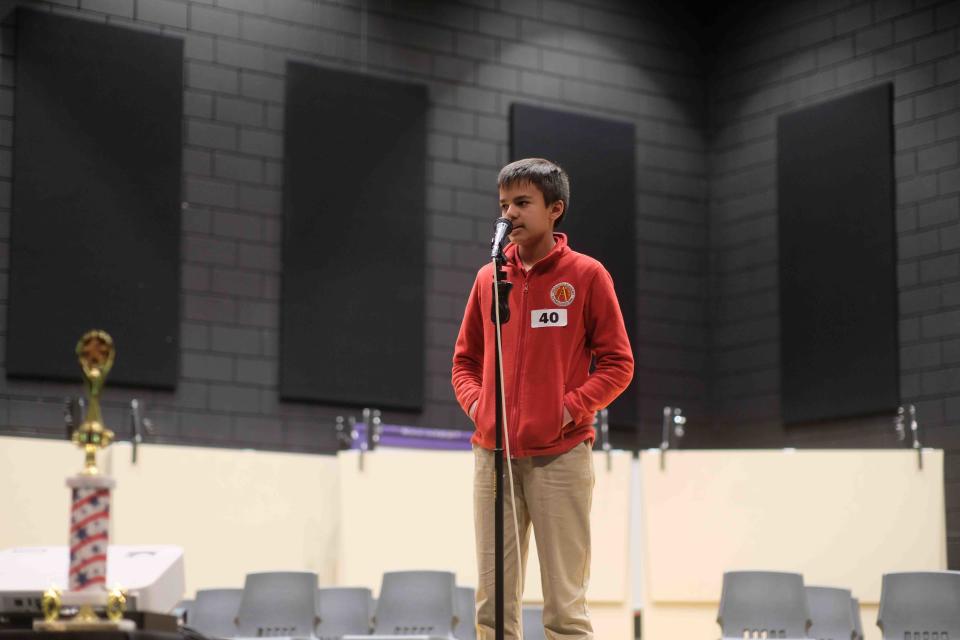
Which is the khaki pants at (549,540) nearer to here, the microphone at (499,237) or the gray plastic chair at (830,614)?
the microphone at (499,237)

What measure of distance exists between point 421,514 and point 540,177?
10.2 feet

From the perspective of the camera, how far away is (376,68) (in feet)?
29.6

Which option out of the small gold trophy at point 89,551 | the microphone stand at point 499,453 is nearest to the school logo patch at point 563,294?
the microphone stand at point 499,453

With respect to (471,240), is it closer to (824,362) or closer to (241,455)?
(824,362)

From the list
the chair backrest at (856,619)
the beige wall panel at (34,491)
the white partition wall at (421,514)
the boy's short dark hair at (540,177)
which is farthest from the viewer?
the white partition wall at (421,514)

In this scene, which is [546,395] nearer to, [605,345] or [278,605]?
[605,345]

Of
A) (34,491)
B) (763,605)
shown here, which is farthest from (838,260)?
(34,491)

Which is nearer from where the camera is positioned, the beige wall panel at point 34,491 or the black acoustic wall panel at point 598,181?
the beige wall panel at point 34,491

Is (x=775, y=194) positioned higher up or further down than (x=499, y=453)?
higher up

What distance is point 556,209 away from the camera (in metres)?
3.64

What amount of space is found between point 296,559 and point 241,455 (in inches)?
21.9

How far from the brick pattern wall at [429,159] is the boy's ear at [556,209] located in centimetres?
477

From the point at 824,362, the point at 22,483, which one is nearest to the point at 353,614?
the point at 22,483

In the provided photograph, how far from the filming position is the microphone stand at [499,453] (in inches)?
127
